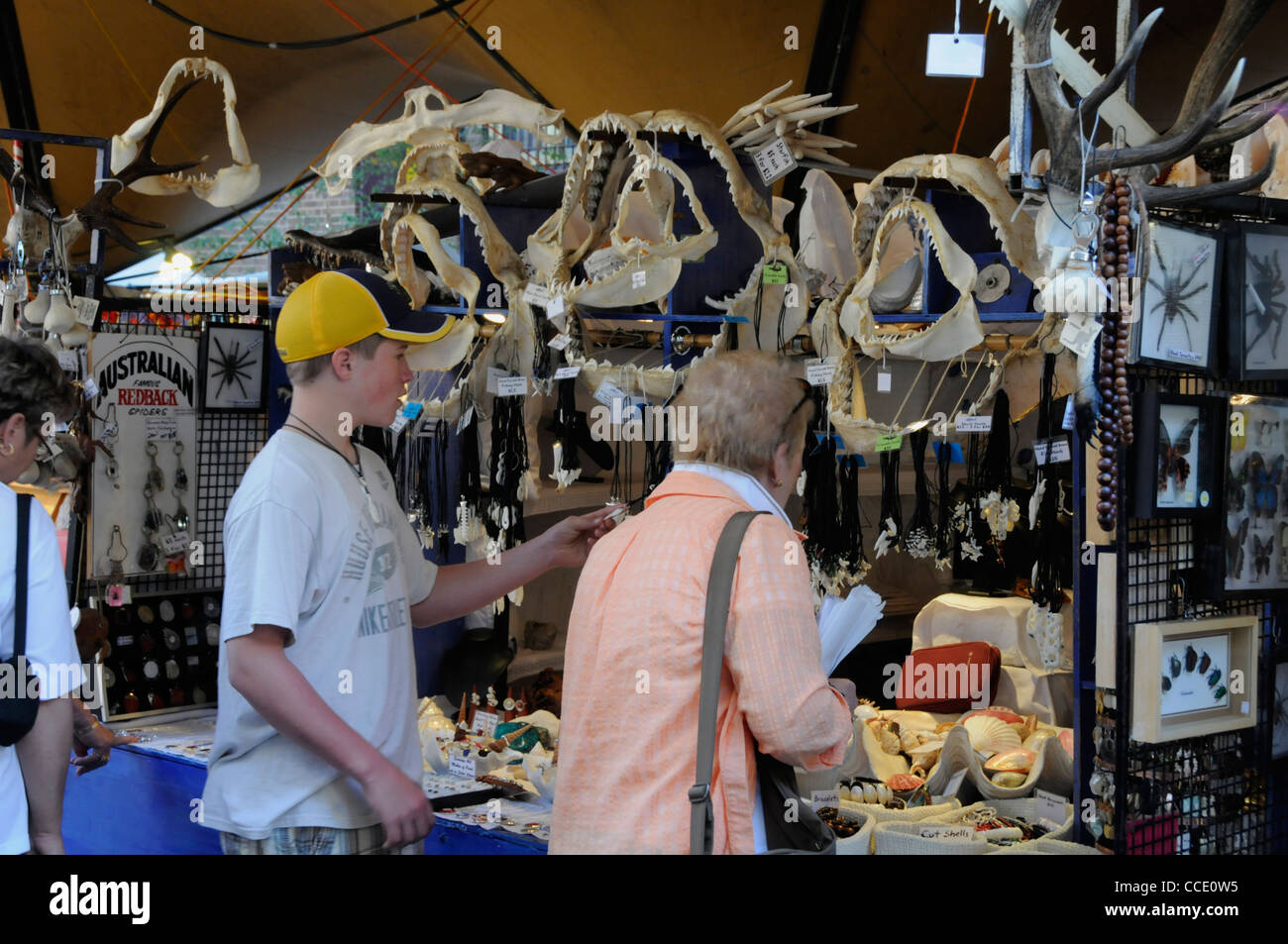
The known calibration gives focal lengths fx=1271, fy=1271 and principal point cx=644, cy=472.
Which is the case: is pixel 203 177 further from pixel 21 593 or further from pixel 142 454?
pixel 21 593

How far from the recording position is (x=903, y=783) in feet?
14.1

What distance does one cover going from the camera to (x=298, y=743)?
7.67 ft

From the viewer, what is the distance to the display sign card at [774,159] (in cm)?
385

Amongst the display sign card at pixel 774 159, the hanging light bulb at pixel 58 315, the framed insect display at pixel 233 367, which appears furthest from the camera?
the framed insect display at pixel 233 367

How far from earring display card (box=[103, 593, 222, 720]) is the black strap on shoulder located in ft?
10.1

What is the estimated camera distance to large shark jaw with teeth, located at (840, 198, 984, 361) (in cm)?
360

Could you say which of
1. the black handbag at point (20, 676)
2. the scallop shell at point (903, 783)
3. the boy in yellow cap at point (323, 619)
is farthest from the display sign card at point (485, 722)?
the black handbag at point (20, 676)

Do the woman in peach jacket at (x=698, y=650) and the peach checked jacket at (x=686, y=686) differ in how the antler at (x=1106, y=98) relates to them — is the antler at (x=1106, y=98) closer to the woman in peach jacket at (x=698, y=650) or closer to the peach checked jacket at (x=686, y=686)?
the woman in peach jacket at (x=698, y=650)

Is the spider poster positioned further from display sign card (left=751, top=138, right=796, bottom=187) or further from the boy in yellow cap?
the boy in yellow cap

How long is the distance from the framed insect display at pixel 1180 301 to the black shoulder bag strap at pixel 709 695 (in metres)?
1.37

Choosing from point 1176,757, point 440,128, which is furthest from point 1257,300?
point 440,128
